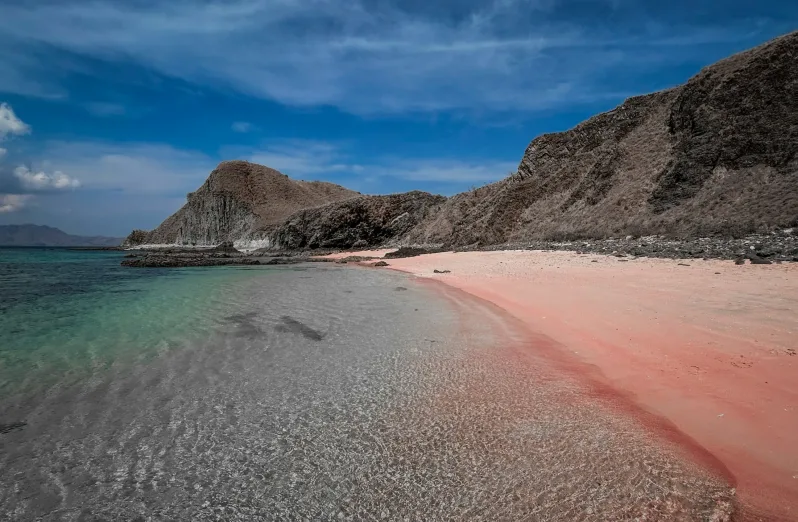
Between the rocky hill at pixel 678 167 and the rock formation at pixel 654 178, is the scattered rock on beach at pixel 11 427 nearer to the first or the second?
the rock formation at pixel 654 178

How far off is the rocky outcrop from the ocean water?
48.8 meters

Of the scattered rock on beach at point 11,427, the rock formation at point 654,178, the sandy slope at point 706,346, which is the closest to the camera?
the sandy slope at point 706,346

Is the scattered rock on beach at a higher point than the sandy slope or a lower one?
lower

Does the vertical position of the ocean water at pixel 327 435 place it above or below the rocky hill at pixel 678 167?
below

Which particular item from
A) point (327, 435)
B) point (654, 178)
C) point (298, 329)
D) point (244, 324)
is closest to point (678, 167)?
point (654, 178)

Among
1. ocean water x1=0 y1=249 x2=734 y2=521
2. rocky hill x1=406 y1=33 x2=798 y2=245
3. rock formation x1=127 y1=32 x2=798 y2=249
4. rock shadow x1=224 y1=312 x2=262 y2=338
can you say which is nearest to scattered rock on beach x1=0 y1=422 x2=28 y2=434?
ocean water x1=0 y1=249 x2=734 y2=521

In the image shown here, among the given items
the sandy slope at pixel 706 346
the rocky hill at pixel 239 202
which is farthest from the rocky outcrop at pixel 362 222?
the sandy slope at pixel 706 346

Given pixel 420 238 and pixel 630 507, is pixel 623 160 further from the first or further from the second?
pixel 630 507

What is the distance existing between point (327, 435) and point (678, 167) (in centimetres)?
2829

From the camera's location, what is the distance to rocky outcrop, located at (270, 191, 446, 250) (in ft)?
184

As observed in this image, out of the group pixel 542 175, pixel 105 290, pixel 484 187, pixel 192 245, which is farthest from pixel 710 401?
pixel 192 245

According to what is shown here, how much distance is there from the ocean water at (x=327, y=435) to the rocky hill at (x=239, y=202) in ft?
222

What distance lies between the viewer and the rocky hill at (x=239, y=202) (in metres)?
78.6

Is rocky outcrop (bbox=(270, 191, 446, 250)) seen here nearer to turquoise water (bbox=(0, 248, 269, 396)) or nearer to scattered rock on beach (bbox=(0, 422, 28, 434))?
turquoise water (bbox=(0, 248, 269, 396))
